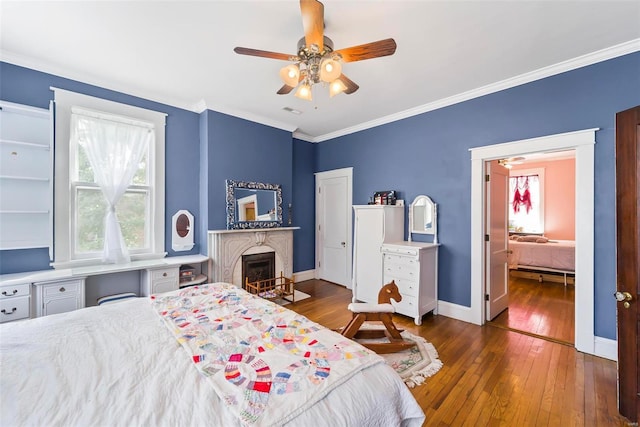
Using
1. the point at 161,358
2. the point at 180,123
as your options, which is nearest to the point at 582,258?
the point at 161,358

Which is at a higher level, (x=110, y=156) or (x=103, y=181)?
(x=110, y=156)

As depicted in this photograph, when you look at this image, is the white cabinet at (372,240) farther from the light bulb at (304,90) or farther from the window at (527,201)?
the window at (527,201)

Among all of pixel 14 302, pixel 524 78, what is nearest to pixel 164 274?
pixel 14 302

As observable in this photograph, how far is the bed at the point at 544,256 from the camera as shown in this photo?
15.7 feet

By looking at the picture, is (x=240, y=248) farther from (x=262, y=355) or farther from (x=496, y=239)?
(x=496, y=239)

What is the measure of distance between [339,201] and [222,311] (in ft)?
11.0

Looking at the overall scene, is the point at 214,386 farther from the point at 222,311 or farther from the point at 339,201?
the point at 339,201

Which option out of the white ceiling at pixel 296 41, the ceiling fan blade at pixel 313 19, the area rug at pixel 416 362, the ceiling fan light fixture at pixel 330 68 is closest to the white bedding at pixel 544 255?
the area rug at pixel 416 362

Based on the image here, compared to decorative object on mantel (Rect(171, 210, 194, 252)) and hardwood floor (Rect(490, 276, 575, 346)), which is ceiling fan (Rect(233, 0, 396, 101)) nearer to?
decorative object on mantel (Rect(171, 210, 194, 252))

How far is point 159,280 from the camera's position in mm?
3143

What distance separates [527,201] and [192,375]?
8218 millimetres

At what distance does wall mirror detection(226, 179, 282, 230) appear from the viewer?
153 inches

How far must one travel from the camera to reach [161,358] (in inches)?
48.9

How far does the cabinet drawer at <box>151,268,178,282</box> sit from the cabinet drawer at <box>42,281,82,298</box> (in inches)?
25.3
